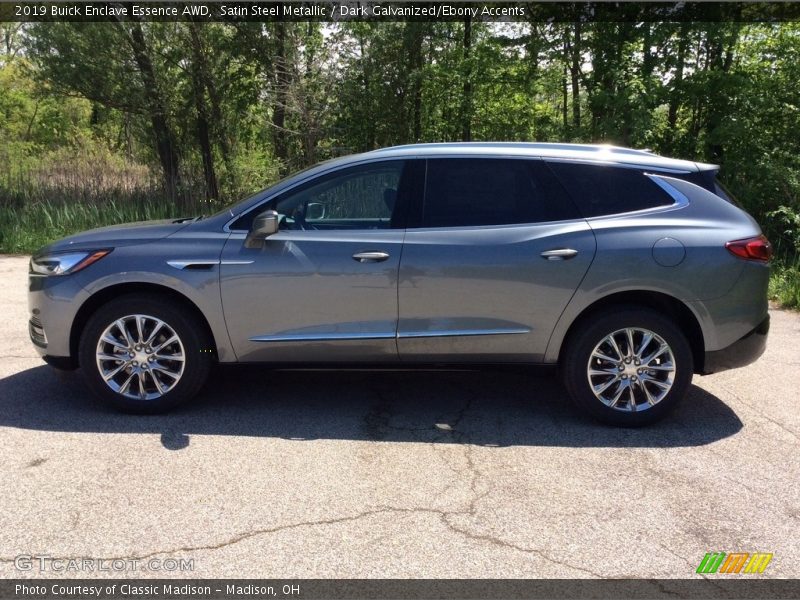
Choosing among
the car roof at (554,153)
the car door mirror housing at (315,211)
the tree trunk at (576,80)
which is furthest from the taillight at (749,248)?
the tree trunk at (576,80)

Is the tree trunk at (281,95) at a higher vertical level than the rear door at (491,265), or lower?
higher

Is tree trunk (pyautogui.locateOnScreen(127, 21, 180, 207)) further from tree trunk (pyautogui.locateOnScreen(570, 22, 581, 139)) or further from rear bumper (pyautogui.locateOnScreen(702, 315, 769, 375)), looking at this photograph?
rear bumper (pyautogui.locateOnScreen(702, 315, 769, 375))

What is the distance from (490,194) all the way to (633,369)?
1.46 meters

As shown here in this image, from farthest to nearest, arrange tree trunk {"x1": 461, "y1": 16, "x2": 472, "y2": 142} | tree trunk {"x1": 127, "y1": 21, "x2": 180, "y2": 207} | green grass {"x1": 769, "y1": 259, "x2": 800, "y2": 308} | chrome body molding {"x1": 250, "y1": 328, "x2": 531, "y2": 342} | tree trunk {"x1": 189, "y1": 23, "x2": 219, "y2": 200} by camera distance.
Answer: tree trunk {"x1": 189, "y1": 23, "x2": 219, "y2": 200} < tree trunk {"x1": 461, "y1": 16, "x2": 472, "y2": 142} < tree trunk {"x1": 127, "y1": 21, "x2": 180, "y2": 207} < green grass {"x1": 769, "y1": 259, "x2": 800, "y2": 308} < chrome body molding {"x1": 250, "y1": 328, "x2": 531, "y2": 342}

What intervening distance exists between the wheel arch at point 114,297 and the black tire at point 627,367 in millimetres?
2397

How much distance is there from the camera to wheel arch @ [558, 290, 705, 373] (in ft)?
15.7

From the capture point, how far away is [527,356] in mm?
4824

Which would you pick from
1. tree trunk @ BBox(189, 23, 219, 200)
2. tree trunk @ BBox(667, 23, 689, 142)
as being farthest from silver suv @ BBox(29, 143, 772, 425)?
tree trunk @ BBox(189, 23, 219, 200)

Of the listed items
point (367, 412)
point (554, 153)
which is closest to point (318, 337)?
point (367, 412)

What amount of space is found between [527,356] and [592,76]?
1251 cm

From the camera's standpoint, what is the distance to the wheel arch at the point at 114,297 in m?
4.89

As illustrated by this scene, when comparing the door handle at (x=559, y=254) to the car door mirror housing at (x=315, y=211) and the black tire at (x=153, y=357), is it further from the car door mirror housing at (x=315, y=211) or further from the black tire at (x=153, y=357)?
the black tire at (x=153, y=357)

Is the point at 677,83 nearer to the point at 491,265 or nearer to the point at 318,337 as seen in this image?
the point at 491,265

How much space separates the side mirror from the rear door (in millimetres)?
846
